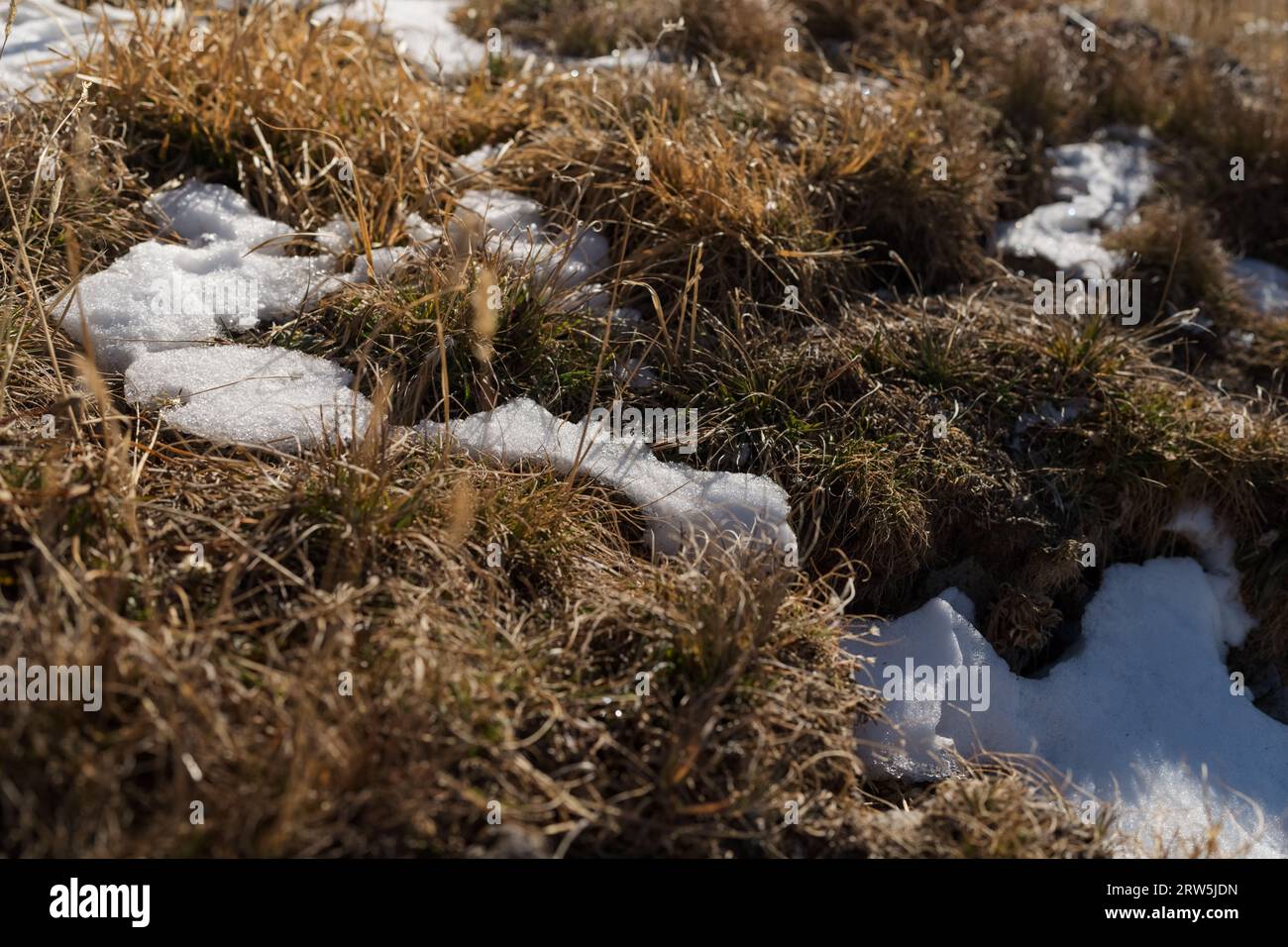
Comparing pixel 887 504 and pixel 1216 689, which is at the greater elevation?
pixel 887 504

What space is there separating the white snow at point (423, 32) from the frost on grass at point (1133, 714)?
3276mm

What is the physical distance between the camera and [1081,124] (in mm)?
5363

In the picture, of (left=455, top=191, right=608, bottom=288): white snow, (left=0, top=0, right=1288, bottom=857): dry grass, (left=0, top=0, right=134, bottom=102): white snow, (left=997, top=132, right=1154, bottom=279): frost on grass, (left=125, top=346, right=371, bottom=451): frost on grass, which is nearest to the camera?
(left=0, top=0, right=1288, bottom=857): dry grass

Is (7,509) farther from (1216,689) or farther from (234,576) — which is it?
(1216,689)

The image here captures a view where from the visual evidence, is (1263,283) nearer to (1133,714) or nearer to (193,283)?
(1133,714)

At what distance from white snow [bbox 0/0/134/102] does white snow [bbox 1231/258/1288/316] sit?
485 centimetres

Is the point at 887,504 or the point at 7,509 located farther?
the point at 887,504

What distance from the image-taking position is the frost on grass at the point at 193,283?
3.23m

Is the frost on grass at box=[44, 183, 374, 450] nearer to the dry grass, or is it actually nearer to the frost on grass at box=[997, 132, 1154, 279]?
the dry grass

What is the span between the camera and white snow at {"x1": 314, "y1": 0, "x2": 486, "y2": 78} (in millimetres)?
4781

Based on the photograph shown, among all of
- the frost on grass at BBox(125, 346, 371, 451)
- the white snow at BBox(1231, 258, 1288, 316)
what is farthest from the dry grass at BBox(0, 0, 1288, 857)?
the white snow at BBox(1231, 258, 1288, 316)

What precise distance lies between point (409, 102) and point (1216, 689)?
12.0 ft

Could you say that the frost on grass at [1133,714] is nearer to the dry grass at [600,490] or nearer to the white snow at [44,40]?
the dry grass at [600,490]

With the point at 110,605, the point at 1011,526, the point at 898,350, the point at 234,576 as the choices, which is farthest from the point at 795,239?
the point at 110,605
